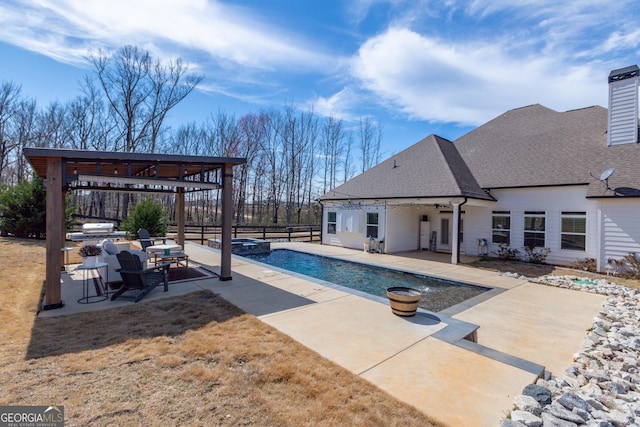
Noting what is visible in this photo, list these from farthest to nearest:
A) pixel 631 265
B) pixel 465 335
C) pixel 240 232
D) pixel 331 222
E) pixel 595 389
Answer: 1. pixel 240 232
2. pixel 331 222
3. pixel 631 265
4. pixel 465 335
5. pixel 595 389

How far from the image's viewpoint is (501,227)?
41.7 feet

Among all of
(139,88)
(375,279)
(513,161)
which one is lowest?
(375,279)

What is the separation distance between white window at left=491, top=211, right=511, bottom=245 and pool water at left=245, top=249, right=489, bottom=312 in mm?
5595

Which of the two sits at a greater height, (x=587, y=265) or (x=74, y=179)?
(x=74, y=179)

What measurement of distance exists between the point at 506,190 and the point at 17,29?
2206 cm

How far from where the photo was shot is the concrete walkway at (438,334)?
3.11 meters

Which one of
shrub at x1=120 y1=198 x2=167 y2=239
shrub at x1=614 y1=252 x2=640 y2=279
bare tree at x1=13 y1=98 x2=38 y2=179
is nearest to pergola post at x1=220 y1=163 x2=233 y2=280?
shrub at x1=120 y1=198 x2=167 y2=239

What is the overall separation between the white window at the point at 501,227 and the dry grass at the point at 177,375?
11.7 metres

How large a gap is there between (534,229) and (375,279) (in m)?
7.30

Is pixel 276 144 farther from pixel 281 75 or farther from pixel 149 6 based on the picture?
pixel 149 6

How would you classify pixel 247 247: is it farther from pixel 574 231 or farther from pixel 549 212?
pixel 574 231

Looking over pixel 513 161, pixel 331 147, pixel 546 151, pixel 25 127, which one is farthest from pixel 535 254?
pixel 25 127

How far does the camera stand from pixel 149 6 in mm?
8578

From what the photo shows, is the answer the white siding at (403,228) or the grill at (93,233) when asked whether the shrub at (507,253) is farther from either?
the grill at (93,233)
